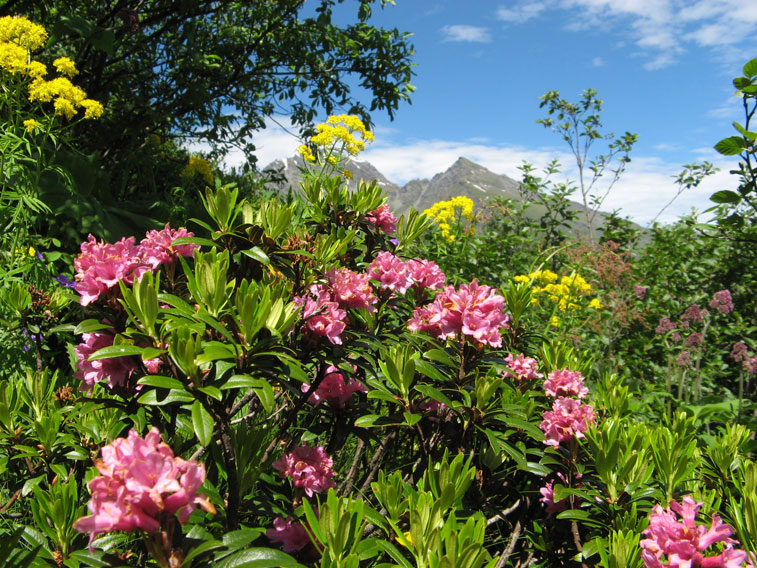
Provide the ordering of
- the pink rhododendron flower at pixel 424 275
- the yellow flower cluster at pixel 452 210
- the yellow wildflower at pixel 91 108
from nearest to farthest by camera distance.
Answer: the pink rhododendron flower at pixel 424 275, the yellow wildflower at pixel 91 108, the yellow flower cluster at pixel 452 210

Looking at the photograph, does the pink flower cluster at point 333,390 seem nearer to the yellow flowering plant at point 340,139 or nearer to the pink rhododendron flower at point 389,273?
the pink rhododendron flower at point 389,273

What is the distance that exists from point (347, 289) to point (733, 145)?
53.3 inches

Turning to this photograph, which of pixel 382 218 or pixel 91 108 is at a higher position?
pixel 91 108

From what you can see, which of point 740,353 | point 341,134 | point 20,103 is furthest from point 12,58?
point 740,353

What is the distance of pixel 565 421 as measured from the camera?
4.47ft

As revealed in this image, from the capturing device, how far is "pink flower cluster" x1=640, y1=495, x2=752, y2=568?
2.91ft

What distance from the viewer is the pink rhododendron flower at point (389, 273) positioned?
1558mm

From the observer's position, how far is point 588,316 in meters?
4.52

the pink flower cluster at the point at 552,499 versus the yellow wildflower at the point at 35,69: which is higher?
the yellow wildflower at the point at 35,69

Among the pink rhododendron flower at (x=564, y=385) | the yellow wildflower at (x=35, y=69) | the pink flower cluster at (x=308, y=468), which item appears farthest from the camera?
the yellow wildflower at (x=35, y=69)

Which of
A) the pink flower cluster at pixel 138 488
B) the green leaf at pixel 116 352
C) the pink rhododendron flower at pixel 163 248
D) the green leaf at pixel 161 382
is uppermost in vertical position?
the pink rhododendron flower at pixel 163 248

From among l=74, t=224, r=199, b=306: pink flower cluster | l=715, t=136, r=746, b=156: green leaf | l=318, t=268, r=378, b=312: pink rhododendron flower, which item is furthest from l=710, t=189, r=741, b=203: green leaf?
l=74, t=224, r=199, b=306: pink flower cluster

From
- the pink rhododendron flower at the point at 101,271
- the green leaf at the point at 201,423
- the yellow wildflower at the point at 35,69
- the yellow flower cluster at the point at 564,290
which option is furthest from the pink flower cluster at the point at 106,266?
the yellow flower cluster at the point at 564,290

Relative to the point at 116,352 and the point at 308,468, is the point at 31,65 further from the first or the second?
the point at 308,468
